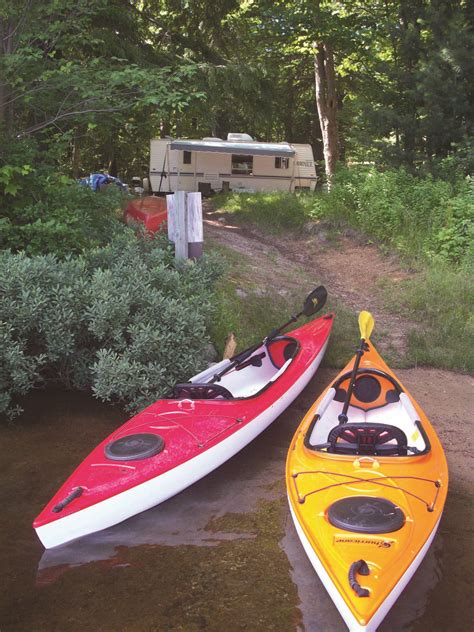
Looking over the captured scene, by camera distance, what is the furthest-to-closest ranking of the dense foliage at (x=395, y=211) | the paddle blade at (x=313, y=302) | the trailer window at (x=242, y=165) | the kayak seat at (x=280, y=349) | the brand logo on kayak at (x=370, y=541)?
the trailer window at (x=242, y=165) < the dense foliage at (x=395, y=211) < the paddle blade at (x=313, y=302) < the kayak seat at (x=280, y=349) < the brand logo on kayak at (x=370, y=541)

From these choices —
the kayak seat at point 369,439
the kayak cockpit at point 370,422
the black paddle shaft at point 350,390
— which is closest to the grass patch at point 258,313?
the black paddle shaft at point 350,390

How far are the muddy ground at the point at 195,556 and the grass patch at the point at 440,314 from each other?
1498mm

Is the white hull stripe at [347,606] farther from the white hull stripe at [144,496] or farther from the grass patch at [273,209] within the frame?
the grass patch at [273,209]

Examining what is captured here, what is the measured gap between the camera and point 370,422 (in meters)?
4.96

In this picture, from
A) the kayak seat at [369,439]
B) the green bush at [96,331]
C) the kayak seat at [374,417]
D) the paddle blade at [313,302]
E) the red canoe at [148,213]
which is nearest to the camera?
the kayak seat at [369,439]

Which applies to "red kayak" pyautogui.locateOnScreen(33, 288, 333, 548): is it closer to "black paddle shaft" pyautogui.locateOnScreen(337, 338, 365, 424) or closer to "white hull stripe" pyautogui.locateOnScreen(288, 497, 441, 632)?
"black paddle shaft" pyautogui.locateOnScreen(337, 338, 365, 424)

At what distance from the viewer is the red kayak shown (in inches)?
163

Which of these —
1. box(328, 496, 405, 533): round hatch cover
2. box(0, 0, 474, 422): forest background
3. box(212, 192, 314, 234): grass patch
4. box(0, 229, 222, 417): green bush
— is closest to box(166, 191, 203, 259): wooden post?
box(0, 0, 474, 422): forest background

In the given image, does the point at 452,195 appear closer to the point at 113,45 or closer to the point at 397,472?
the point at 113,45

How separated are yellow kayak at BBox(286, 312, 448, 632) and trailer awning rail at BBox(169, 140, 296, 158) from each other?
12931 mm

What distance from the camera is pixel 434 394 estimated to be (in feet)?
22.4

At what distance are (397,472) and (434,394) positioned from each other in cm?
291

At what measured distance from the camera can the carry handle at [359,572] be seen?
3115mm

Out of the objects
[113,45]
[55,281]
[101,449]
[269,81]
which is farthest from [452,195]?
[101,449]
